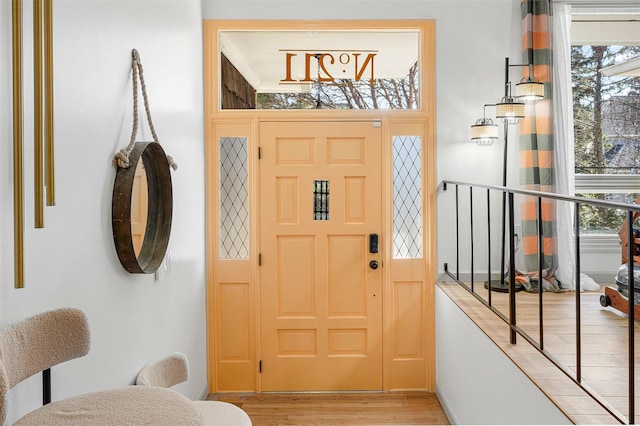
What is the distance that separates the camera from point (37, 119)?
55.1 inches

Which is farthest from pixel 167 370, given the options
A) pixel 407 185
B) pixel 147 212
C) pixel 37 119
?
pixel 407 185

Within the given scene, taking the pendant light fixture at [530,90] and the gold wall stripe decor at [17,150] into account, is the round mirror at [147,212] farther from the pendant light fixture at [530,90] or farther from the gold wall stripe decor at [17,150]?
the pendant light fixture at [530,90]

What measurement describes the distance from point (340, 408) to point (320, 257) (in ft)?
3.40

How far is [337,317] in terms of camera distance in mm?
3779

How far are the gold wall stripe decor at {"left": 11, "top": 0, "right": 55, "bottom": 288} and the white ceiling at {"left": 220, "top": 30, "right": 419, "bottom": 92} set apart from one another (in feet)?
7.91

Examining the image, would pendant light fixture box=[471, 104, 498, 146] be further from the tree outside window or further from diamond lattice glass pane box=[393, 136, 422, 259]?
the tree outside window

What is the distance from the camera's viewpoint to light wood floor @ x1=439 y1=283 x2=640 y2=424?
1781mm

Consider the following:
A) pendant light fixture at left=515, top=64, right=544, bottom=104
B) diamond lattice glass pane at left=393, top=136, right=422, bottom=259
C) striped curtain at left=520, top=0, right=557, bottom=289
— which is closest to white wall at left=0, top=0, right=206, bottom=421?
diamond lattice glass pane at left=393, top=136, right=422, bottom=259

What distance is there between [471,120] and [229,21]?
1861mm

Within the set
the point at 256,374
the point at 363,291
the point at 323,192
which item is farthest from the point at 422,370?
the point at 323,192

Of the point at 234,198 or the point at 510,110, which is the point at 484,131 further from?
the point at 234,198

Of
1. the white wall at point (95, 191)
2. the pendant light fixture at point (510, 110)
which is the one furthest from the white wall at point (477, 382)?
the white wall at point (95, 191)

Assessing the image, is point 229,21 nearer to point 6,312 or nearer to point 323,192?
point 323,192

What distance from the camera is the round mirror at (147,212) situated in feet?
6.46
